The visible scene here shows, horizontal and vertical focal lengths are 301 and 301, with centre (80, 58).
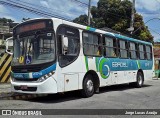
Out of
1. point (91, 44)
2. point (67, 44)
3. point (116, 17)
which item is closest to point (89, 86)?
point (91, 44)

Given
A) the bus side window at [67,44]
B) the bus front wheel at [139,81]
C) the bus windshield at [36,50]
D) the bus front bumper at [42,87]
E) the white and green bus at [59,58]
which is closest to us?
the bus front bumper at [42,87]

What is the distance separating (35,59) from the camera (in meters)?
10.8

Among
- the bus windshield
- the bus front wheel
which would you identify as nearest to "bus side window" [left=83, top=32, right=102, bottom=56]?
the bus windshield

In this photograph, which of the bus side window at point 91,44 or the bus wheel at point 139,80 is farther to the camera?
the bus wheel at point 139,80

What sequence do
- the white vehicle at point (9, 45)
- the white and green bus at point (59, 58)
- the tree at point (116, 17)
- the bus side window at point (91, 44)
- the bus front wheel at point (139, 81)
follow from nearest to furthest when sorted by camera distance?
the white and green bus at point (59, 58)
the white vehicle at point (9, 45)
the bus side window at point (91, 44)
the bus front wheel at point (139, 81)
the tree at point (116, 17)

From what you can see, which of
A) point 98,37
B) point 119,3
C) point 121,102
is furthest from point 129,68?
point 119,3

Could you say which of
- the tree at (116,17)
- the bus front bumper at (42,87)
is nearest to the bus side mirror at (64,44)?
the bus front bumper at (42,87)

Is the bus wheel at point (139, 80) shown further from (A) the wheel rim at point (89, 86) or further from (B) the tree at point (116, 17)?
(B) the tree at point (116, 17)

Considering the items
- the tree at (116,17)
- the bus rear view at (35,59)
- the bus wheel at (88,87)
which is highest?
the tree at (116,17)

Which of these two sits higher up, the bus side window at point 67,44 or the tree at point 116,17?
the tree at point 116,17

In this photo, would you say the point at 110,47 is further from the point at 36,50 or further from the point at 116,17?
the point at 116,17

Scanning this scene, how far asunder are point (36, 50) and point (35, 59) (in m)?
0.33

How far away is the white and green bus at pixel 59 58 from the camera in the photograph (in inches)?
419

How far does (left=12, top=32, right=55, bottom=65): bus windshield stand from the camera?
1075cm
